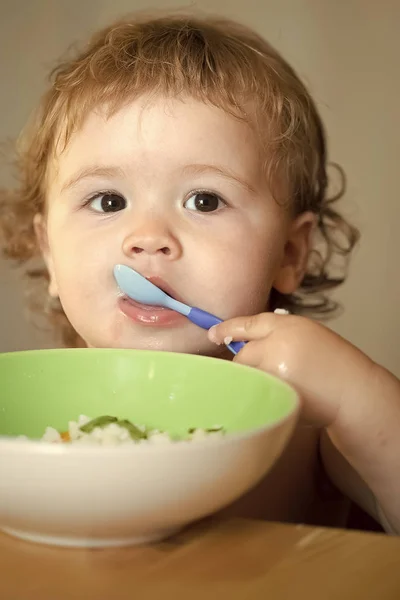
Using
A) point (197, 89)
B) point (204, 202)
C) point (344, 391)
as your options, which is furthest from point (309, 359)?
point (197, 89)

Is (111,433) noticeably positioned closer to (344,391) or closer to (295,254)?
(344,391)

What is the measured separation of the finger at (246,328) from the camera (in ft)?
2.20

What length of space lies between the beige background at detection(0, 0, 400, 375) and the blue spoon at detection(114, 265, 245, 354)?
0.63 metres

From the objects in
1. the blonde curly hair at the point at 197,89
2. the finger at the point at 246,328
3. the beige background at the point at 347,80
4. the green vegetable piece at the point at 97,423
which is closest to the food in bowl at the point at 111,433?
the green vegetable piece at the point at 97,423

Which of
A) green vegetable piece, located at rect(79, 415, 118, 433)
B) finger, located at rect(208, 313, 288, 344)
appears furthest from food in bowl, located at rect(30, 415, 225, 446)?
finger, located at rect(208, 313, 288, 344)

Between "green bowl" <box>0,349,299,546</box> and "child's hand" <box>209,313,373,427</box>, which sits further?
"child's hand" <box>209,313,373,427</box>

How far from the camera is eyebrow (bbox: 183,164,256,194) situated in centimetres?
79

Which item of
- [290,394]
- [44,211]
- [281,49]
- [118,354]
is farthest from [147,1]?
[290,394]

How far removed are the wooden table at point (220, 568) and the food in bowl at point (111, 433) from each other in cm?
10

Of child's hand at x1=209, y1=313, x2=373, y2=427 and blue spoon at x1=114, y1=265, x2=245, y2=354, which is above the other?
child's hand at x1=209, y1=313, x2=373, y2=427

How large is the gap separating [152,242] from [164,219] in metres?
0.04

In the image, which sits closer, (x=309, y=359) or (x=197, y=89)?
(x=309, y=359)

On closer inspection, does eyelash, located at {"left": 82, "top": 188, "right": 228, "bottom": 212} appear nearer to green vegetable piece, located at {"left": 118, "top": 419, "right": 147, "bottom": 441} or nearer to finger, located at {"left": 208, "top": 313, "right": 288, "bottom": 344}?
finger, located at {"left": 208, "top": 313, "right": 288, "bottom": 344}

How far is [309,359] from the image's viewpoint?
2.05 feet
